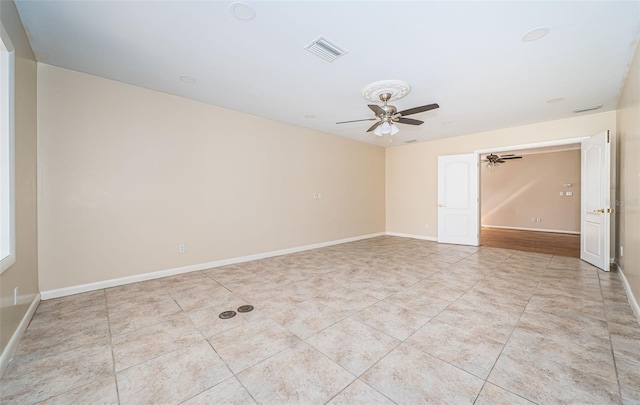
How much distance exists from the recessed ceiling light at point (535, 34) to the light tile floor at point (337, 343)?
2701 mm

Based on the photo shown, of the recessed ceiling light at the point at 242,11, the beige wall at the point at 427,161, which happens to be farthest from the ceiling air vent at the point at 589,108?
the recessed ceiling light at the point at 242,11

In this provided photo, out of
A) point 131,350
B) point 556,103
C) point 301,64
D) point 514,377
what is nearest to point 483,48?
point 301,64

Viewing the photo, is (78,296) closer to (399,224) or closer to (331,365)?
(331,365)

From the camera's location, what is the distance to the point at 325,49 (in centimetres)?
251

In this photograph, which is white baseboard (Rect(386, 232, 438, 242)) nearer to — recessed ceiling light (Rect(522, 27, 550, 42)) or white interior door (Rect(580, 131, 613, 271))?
white interior door (Rect(580, 131, 613, 271))

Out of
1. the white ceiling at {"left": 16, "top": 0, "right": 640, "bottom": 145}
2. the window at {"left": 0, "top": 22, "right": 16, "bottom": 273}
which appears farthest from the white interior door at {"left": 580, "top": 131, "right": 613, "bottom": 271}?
the window at {"left": 0, "top": 22, "right": 16, "bottom": 273}

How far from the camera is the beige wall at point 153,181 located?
292 centimetres

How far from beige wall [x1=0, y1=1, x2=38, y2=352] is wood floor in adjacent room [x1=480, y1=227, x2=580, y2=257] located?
759 cm

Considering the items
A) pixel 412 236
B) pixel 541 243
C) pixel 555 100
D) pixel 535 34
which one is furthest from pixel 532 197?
pixel 535 34

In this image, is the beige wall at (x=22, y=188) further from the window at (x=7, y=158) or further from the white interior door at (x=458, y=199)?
the white interior door at (x=458, y=199)

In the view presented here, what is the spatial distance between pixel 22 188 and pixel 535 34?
5036mm

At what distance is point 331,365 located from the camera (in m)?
1.73

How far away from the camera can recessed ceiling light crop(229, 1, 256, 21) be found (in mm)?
1962

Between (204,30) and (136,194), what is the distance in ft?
7.87
